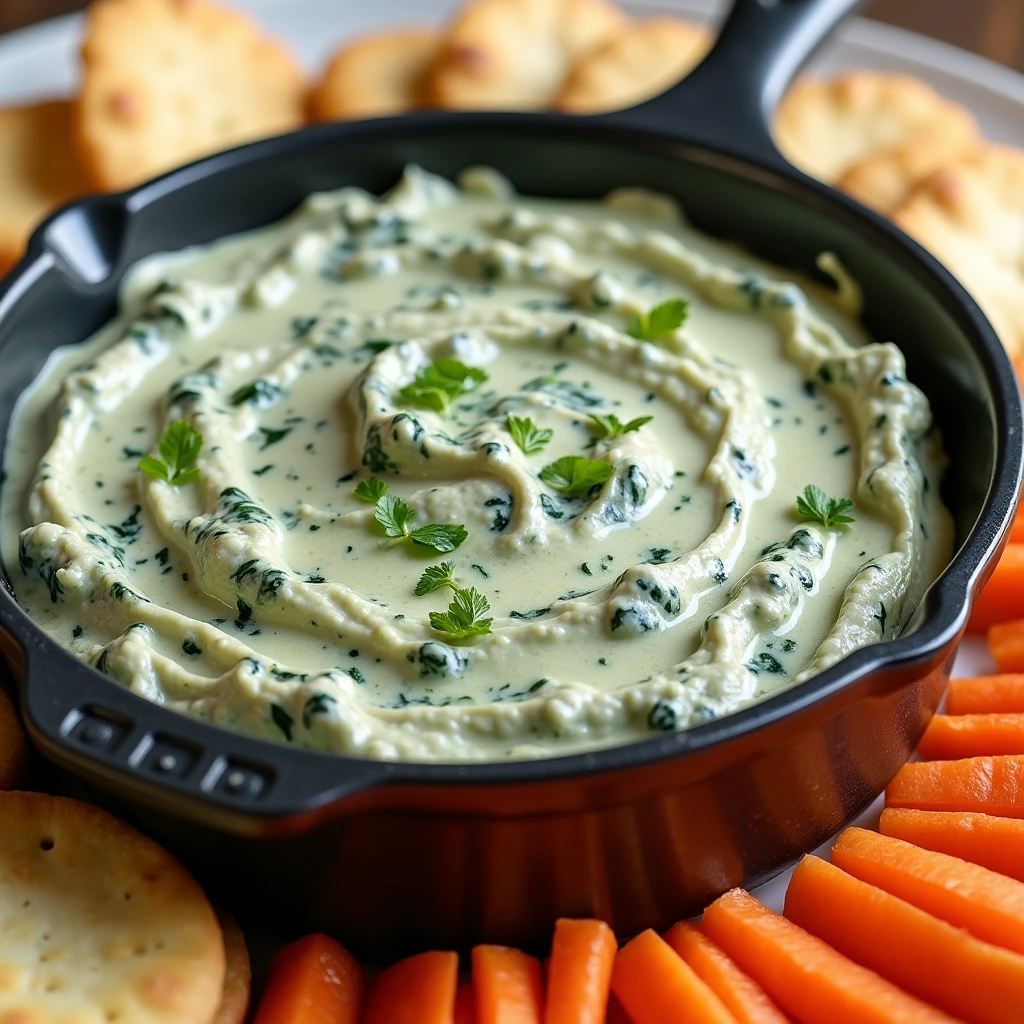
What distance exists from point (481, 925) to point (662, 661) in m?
0.78

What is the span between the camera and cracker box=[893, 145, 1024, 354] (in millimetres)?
5309

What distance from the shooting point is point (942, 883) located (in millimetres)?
3449

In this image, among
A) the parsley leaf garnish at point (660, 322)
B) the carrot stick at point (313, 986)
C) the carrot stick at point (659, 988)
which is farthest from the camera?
the parsley leaf garnish at point (660, 322)

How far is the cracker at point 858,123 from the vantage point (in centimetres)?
598

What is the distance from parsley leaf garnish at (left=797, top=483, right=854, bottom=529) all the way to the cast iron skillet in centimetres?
38

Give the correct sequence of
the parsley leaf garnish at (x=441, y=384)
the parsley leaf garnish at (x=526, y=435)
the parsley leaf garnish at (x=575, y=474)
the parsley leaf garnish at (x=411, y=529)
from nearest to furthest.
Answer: the parsley leaf garnish at (x=411, y=529) → the parsley leaf garnish at (x=575, y=474) → the parsley leaf garnish at (x=526, y=435) → the parsley leaf garnish at (x=441, y=384)

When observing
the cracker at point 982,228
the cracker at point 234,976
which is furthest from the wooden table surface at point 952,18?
the cracker at point 234,976

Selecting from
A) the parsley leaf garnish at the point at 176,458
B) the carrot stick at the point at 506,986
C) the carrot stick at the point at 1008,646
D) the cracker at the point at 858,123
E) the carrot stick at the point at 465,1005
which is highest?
the cracker at the point at 858,123

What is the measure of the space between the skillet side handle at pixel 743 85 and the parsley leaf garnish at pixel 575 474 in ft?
5.32

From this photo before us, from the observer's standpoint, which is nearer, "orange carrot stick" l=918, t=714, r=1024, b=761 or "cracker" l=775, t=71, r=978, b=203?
"orange carrot stick" l=918, t=714, r=1024, b=761

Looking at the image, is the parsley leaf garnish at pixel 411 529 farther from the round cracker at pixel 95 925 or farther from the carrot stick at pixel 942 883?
the carrot stick at pixel 942 883

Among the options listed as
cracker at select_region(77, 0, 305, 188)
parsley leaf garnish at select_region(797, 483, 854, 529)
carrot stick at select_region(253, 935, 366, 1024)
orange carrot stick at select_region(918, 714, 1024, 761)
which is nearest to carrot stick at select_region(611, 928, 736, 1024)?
carrot stick at select_region(253, 935, 366, 1024)

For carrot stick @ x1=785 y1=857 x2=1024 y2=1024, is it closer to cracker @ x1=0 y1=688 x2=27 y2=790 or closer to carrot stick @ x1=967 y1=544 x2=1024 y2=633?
carrot stick @ x1=967 y1=544 x2=1024 y2=633

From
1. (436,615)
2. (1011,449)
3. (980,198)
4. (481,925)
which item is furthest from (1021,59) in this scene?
(481,925)
